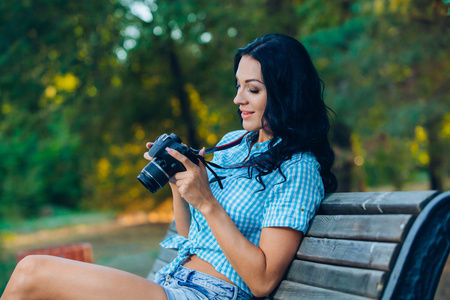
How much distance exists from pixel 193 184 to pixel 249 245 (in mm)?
328

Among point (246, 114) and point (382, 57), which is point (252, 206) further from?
point (382, 57)

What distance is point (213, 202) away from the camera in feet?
6.32

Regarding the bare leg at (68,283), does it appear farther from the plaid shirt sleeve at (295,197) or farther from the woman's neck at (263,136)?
the woman's neck at (263,136)

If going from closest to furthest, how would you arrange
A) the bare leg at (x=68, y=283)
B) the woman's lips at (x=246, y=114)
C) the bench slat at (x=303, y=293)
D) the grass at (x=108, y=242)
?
the bench slat at (x=303, y=293), the bare leg at (x=68, y=283), the woman's lips at (x=246, y=114), the grass at (x=108, y=242)

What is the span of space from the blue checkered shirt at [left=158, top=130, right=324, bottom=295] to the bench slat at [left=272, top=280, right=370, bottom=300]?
18cm

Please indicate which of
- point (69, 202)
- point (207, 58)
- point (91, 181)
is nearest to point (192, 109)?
point (207, 58)

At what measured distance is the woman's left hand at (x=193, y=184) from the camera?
6.28 ft

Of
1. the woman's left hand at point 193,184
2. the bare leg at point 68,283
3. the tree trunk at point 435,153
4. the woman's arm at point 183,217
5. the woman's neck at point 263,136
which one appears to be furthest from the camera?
the tree trunk at point 435,153

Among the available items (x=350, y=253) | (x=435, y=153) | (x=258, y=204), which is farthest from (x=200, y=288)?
(x=435, y=153)

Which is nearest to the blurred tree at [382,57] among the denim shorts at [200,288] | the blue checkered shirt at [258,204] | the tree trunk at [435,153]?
Result: the tree trunk at [435,153]

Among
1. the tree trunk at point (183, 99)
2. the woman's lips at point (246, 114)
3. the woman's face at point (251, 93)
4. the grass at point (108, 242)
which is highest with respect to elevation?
the woman's face at point (251, 93)

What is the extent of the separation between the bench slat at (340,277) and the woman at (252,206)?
0.07m

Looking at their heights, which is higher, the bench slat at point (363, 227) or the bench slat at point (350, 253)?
the bench slat at point (363, 227)

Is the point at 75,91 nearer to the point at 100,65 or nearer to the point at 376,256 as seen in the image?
the point at 100,65
